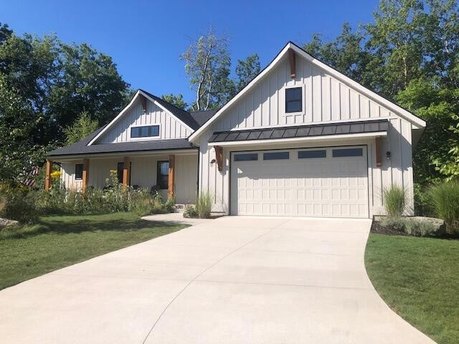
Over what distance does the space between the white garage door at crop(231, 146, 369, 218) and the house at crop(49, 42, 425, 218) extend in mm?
34

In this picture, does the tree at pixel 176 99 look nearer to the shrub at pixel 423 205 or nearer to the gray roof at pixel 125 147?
the gray roof at pixel 125 147

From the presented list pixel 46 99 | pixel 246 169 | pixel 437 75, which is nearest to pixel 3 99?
pixel 246 169

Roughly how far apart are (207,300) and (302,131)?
9.86 m

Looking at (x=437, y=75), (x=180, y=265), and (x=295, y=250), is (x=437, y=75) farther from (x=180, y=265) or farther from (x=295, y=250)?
(x=180, y=265)

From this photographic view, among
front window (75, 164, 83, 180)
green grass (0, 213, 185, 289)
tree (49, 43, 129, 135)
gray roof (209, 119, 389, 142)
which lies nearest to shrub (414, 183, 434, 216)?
gray roof (209, 119, 389, 142)

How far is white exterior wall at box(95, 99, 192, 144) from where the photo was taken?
20.6m

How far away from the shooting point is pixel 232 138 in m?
14.5

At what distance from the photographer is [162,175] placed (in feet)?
67.4

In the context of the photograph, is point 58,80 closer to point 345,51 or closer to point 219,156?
point 345,51

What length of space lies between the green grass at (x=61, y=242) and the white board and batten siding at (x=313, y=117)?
4368 mm

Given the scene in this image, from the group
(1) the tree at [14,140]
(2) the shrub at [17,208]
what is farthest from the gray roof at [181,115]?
(2) the shrub at [17,208]

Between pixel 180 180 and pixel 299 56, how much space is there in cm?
855

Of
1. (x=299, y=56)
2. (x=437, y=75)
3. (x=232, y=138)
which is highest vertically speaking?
(x=437, y=75)

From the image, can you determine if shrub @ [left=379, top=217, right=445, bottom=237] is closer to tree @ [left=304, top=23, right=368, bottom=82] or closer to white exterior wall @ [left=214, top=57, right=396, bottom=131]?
white exterior wall @ [left=214, top=57, right=396, bottom=131]
